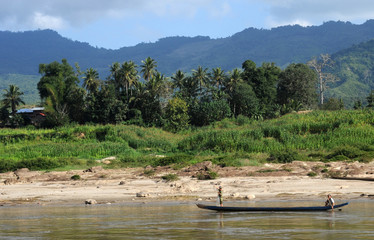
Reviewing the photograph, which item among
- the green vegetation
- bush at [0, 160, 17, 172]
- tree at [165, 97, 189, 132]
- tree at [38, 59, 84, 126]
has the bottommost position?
bush at [0, 160, 17, 172]

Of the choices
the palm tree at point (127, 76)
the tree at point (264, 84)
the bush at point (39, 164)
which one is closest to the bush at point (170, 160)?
the bush at point (39, 164)

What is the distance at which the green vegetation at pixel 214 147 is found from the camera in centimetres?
4078

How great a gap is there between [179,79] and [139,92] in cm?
960

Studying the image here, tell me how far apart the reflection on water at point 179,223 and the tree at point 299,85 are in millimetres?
74748

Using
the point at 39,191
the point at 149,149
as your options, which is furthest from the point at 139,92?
the point at 39,191

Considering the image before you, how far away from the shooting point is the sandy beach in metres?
27.9

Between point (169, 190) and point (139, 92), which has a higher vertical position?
point (139, 92)

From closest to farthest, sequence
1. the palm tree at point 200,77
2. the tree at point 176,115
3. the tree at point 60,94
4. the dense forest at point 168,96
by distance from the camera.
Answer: the tree at point 176,115, the dense forest at point 168,96, the tree at point 60,94, the palm tree at point 200,77

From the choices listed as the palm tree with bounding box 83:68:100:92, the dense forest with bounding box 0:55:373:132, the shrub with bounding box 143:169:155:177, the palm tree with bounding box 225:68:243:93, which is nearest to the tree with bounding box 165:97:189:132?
the dense forest with bounding box 0:55:373:132

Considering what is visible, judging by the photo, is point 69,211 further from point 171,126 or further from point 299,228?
point 171,126

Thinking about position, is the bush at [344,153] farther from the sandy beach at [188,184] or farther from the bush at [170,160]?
the bush at [170,160]

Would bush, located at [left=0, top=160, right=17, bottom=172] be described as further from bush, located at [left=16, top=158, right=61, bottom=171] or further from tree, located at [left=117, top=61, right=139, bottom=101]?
tree, located at [left=117, top=61, right=139, bottom=101]

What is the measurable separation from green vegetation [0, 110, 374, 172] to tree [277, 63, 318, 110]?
34427 millimetres

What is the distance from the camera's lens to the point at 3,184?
1345 inches
